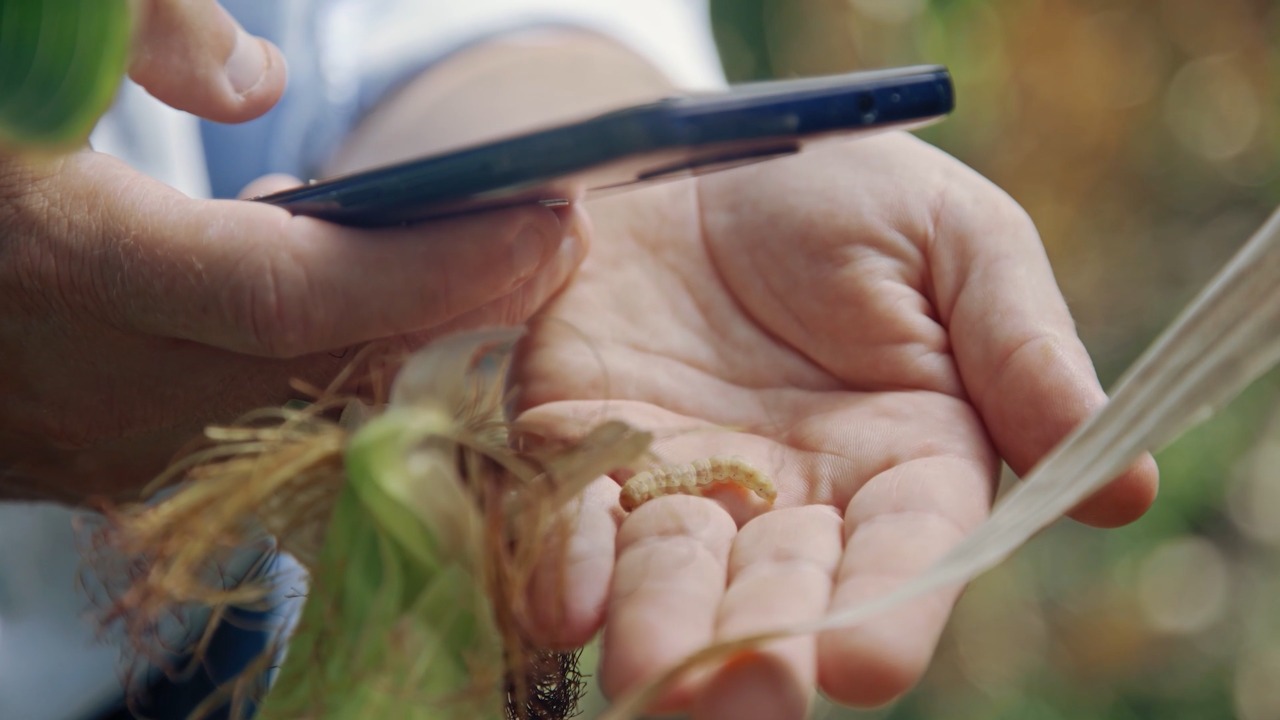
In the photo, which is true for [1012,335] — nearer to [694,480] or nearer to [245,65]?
[694,480]

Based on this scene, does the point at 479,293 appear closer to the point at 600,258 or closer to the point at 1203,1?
the point at 600,258

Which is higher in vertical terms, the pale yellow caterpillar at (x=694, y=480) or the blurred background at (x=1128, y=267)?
the pale yellow caterpillar at (x=694, y=480)

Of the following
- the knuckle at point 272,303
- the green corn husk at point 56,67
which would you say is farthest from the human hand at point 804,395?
the green corn husk at point 56,67

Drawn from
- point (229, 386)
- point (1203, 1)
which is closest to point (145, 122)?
point (229, 386)

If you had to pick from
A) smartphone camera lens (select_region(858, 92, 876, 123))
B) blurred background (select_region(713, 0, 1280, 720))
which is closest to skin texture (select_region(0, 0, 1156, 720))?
smartphone camera lens (select_region(858, 92, 876, 123))

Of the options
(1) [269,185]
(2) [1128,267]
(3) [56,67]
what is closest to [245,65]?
(1) [269,185]

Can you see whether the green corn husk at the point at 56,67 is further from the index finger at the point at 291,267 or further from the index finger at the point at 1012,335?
the index finger at the point at 1012,335

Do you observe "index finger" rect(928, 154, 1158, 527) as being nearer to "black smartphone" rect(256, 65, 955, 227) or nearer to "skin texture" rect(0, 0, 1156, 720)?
"skin texture" rect(0, 0, 1156, 720)
